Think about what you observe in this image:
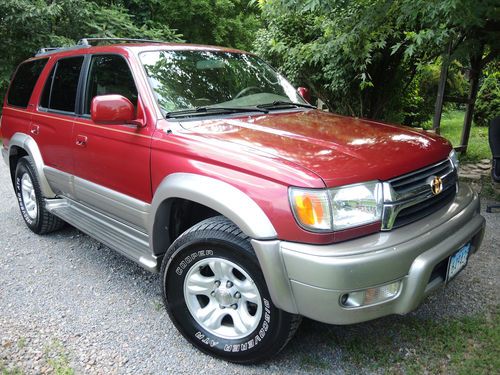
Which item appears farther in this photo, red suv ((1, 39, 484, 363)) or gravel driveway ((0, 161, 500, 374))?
gravel driveway ((0, 161, 500, 374))

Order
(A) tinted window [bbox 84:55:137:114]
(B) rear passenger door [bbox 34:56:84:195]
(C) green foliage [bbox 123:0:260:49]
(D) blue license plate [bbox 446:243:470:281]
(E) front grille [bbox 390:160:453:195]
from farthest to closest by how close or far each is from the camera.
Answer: (C) green foliage [bbox 123:0:260:49] < (B) rear passenger door [bbox 34:56:84:195] < (A) tinted window [bbox 84:55:137:114] < (D) blue license plate [bbox 446:243:470:281] < (E) front grille [bbox 390:160:453:195]

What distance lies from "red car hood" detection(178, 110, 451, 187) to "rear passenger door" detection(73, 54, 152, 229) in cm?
45

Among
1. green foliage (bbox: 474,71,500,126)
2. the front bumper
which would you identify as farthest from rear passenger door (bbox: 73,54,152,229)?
green foliage (bbox: 474,71,500,126)

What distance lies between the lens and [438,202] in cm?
252

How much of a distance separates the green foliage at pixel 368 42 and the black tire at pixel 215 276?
2.57m

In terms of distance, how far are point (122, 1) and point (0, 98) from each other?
4959 mm

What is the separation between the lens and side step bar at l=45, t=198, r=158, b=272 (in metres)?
2.91

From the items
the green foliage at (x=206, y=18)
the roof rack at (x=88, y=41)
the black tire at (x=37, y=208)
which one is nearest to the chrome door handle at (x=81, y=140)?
the roof rack at (x=88, y=41)

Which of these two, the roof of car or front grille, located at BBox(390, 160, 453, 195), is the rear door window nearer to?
the roof of car

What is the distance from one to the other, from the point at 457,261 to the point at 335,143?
991 millimetres

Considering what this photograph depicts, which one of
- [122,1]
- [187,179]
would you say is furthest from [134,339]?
[122,1]

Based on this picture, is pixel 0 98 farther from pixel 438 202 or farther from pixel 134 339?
pixel 438 202

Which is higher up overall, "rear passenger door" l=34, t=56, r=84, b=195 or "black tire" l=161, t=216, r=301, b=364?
"rear passenger door" l=34, t=56, r=84, b=195

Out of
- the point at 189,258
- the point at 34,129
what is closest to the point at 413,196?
the point at 189,258
